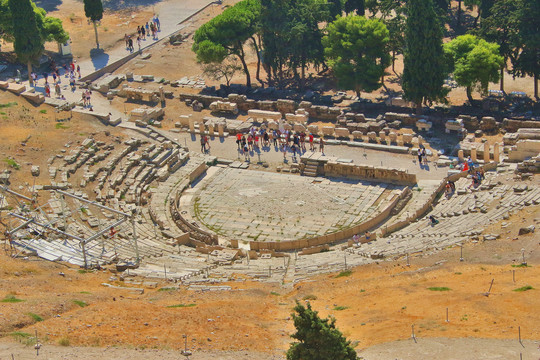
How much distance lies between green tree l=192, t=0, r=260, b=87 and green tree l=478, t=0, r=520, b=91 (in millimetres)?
20496

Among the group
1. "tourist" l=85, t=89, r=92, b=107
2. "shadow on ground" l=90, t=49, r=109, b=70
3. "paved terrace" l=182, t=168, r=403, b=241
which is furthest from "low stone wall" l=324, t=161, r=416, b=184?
"shadow on ground" l=90, t=49, r=109, b=70

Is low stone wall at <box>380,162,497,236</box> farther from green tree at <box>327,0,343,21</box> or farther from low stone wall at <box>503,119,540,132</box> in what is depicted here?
green tree at <box>327,0,343,21</box>

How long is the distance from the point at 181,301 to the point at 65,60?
46.6 meters

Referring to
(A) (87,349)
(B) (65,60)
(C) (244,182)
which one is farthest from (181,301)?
(B) (65,60)

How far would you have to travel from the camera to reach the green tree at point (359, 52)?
69.9 m

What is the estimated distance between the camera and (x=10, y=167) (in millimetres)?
54906

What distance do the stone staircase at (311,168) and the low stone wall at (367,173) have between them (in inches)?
31.7

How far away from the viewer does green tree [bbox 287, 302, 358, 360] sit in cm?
2848

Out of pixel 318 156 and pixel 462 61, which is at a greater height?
pixel 462 61

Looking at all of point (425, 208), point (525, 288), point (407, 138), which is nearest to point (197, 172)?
A: point (407, 138)

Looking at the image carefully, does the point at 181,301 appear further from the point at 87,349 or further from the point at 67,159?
the point at 67,159

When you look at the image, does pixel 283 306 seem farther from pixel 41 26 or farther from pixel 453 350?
pixel 41 26

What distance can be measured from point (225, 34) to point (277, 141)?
1454cm

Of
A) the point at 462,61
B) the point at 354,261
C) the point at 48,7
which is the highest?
the point at 48,7
